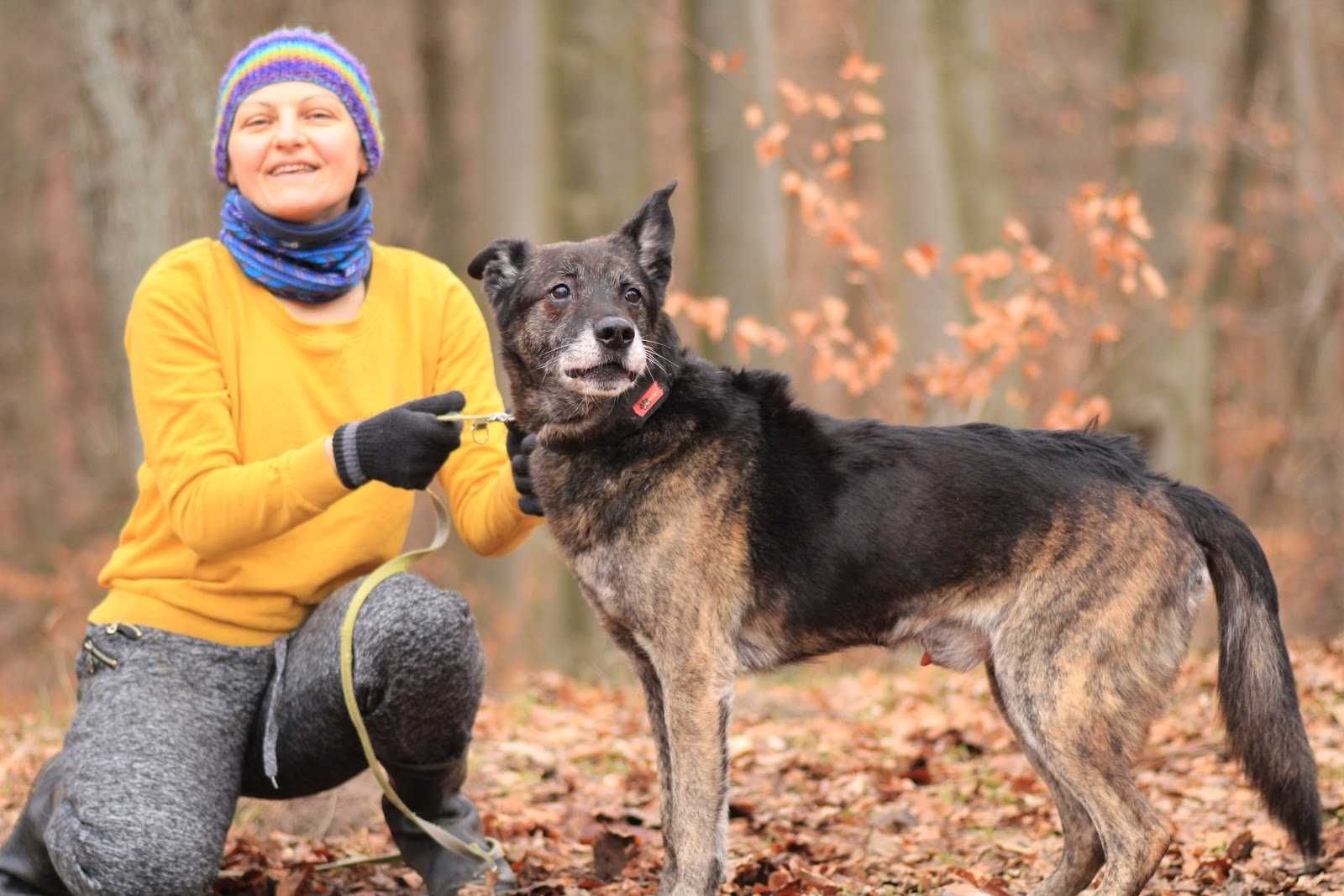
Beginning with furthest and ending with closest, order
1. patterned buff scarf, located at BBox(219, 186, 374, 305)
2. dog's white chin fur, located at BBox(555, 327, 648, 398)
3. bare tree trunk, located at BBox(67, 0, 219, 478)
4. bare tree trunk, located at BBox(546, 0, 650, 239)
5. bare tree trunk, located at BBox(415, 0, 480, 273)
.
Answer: bare tree trunk, located at BBox(415, 0, 480, 273) → bare tree trunk, located at BBox(546, 0, 650, 239) → bare tree trunk, located at BBox(67, 0, 219, 478) → patterned buff scarf, located at BBox(219, 186, 374, 305) → dog's white chin fur, located at BBox(555, 327, 648, 398)

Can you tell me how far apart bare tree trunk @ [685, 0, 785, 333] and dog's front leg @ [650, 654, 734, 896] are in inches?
280

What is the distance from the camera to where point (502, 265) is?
430 centimetres

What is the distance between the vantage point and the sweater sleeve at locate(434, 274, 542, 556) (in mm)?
4453

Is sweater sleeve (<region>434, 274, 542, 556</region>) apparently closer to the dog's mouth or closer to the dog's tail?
the dog's mouth

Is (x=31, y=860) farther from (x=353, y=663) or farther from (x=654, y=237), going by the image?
(x=654, y=237)

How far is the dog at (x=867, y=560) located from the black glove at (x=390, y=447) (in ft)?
1.34

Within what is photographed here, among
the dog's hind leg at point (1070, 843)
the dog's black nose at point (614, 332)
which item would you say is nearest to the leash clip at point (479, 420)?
the dog's black nose at point (614, 332)

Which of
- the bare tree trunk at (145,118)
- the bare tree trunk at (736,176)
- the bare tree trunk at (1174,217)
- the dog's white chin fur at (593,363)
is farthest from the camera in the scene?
the bare tree trunk at (1174,217)

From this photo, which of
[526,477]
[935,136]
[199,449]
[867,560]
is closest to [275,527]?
[199,449]

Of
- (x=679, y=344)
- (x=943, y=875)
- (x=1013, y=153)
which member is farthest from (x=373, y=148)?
(x=1013, y=153)

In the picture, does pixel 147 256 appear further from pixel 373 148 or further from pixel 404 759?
pixel 404 759

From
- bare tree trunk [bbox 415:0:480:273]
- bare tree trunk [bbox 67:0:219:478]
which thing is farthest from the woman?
bare tree trunk [bbox 415:0:480:273]

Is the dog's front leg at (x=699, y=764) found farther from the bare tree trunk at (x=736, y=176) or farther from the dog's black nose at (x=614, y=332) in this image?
the bare tree trunk at (x=736, y=176)

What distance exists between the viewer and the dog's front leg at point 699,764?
3896mm
